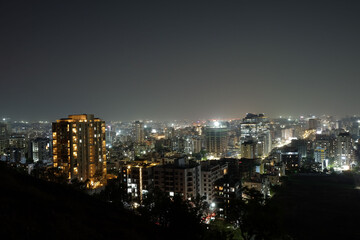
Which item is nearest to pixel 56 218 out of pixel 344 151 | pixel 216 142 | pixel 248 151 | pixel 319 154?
pixel 248 151

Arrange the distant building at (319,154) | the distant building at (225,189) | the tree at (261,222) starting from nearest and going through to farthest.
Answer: the tree at (261,222), the distant building at (225,189), the distant building at (319,154)

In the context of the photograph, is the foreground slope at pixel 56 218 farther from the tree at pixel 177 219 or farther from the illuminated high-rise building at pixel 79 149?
the illuminated high-rise building at pixel 79 149

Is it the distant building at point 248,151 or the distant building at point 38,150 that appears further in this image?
the distant building at point 248,151

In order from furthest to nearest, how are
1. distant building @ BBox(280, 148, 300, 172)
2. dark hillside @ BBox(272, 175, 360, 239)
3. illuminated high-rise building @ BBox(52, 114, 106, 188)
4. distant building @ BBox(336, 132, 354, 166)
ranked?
distant building @ BBox(336, 132, 354, 166) < distant building @ BBox(280, 148, 300, 172) < illuminated high-rise building @ BBox(52, 114, 106, 188) < dark hillside @ BBox(272, 175, 360, 239)

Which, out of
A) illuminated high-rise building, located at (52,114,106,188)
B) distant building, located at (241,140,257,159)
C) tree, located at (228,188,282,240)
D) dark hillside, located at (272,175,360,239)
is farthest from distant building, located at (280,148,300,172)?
tree, located at (228,188,282,240)

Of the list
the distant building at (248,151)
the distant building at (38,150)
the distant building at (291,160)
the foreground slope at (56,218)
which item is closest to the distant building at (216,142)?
the distant building at (248,151)

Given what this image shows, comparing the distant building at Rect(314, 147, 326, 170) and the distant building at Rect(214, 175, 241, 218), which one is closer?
the distant building at Rect(214, 175, 241, 218)

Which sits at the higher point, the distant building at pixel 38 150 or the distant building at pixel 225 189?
the distant building at pixel 38 150

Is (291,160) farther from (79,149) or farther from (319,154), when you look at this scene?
(79,149)

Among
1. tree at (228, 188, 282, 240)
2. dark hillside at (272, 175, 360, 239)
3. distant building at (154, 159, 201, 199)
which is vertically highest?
tree at (228, 188, 282, 240)

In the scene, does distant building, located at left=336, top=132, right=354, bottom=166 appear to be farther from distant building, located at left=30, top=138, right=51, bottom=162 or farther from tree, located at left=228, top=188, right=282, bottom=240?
distant building, located at left=30, top=138, right=51, bottom=162
